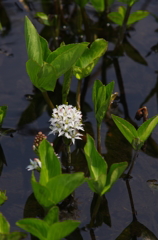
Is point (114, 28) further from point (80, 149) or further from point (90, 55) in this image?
point (80, 149)

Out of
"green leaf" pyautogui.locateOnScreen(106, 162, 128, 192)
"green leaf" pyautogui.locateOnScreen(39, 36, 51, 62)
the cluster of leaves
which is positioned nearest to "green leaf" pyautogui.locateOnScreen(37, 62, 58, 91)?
the cluster of leaves

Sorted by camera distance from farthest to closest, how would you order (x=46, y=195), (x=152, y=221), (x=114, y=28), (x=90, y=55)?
(x=114, y=28) < (x=90, y=55) < (x=152, y=221) < (x=46, y=195)

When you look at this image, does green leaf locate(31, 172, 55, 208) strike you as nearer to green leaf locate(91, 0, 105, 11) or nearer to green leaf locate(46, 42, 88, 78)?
green leaf locate(46, 42, 88, 78)

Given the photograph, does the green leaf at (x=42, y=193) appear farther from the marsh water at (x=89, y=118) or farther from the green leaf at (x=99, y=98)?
the green leaf at (x=99, y=98)

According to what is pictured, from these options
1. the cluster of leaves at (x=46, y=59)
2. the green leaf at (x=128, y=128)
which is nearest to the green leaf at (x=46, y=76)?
the cluster of leaves at (x=46, y=59)

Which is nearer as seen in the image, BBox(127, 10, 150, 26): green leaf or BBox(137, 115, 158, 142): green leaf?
BBox(137, 115, 158, 142): green leaf

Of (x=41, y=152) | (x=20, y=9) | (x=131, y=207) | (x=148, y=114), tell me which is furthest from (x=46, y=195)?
(x=20, y=9)

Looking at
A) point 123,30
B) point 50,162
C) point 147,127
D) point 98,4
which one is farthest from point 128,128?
point 98,4
